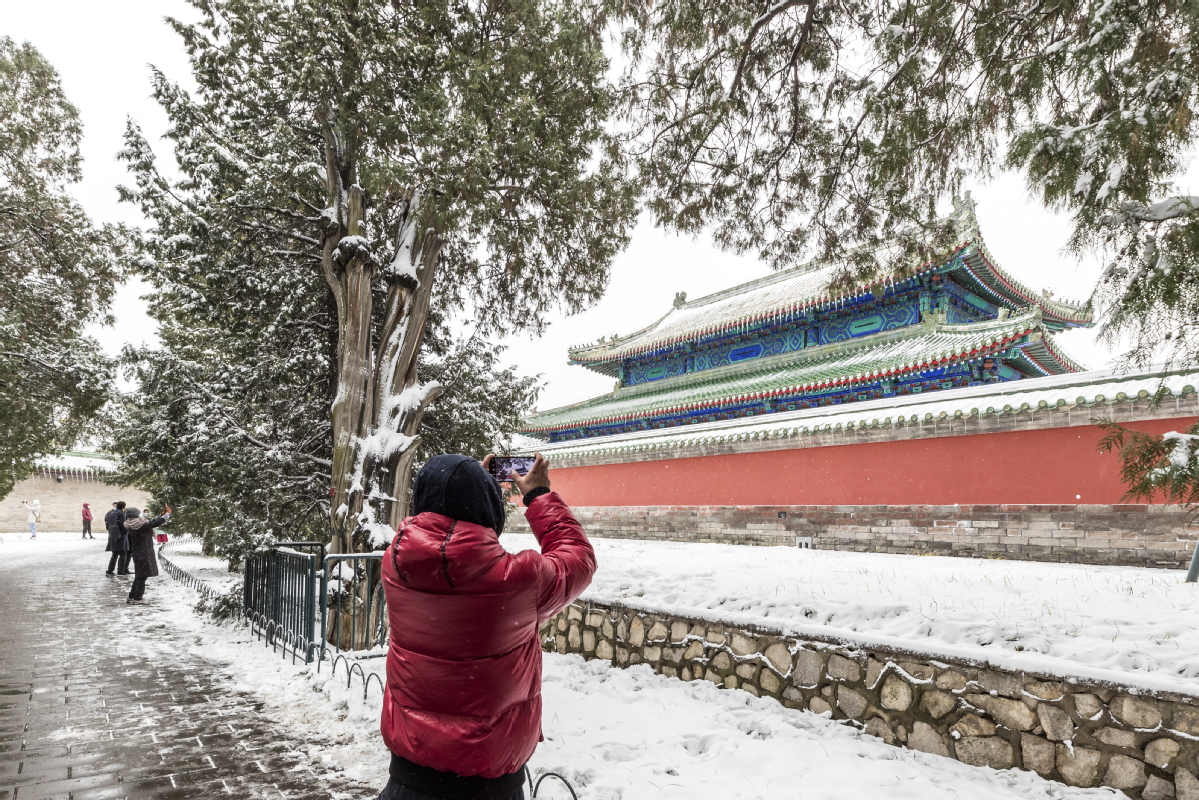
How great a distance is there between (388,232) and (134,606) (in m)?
7.33

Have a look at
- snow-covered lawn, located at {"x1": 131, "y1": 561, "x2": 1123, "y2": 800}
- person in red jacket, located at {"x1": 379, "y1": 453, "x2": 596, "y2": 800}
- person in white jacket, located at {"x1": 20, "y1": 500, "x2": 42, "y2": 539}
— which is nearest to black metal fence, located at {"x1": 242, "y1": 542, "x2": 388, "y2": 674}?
snow-covered lawn, located at {"x1": 131, "y1": 561, "x2": 1123, "y2": 800}

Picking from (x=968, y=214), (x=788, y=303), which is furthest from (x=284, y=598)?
(x=968, y=214)

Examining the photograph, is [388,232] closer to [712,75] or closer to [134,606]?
[712,75]

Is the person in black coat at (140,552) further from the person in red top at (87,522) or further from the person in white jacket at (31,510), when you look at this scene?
the person in white jacket at (31,510)

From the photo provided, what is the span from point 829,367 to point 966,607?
906 cm

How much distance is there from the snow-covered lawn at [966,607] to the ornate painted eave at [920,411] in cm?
138

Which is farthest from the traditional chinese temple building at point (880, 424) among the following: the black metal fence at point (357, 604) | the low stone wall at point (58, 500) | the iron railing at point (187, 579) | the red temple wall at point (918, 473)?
the low stone wall at point (58, 500)

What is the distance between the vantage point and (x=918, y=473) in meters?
9.40

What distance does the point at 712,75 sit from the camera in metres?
5.95

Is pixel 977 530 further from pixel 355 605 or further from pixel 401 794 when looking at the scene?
pixel 401 794

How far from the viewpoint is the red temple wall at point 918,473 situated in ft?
26.0

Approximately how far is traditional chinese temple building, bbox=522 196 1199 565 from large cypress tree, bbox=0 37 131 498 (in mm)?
8329

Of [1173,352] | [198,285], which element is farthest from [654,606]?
[198,285]

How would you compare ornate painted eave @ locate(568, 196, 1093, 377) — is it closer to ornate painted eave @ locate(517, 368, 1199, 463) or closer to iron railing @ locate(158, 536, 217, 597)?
ornate painted eave @ locate(517, 368, 1199, 463)
